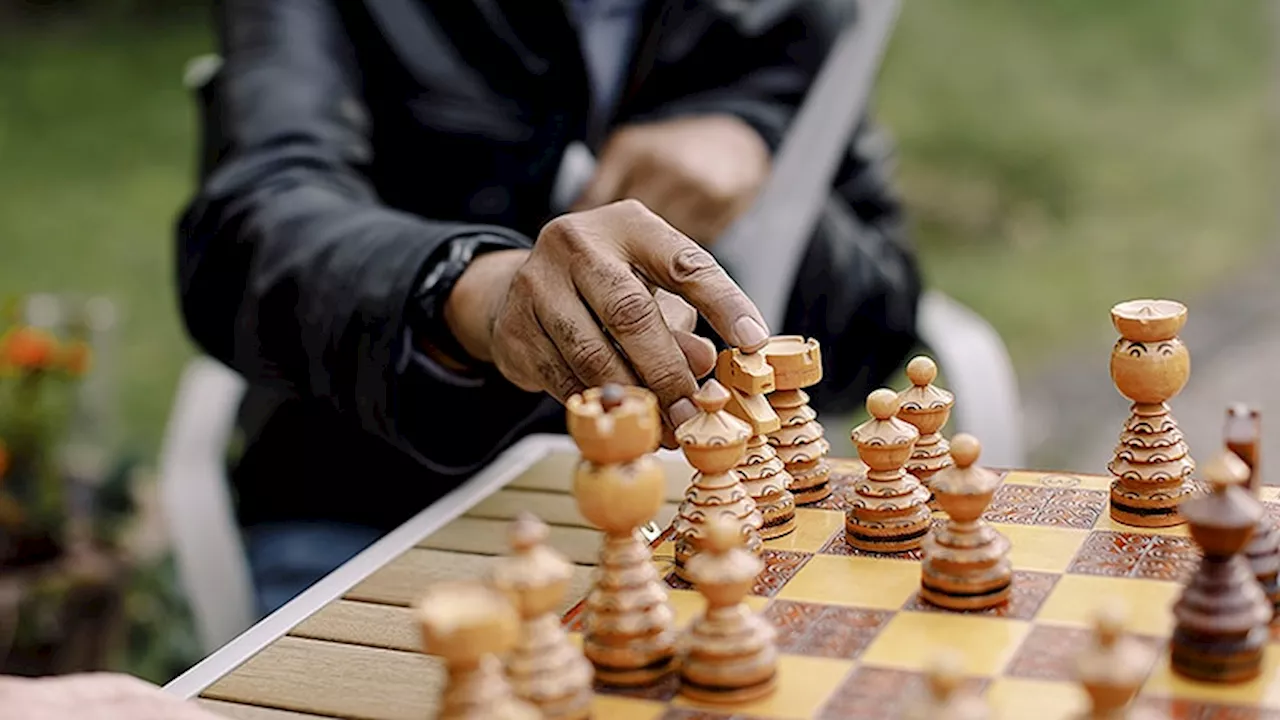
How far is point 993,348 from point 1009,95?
4506 millimetres

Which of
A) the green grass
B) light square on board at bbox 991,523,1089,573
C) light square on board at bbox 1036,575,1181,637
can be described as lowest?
the green grass

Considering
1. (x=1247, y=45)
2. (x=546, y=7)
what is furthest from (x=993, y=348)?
(x=1247, y=45)

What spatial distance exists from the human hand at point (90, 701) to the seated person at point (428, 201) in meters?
0.71

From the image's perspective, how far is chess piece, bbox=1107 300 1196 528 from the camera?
50.8 inches

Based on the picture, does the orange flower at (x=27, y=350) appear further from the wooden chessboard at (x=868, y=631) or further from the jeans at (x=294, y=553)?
the wooden chessboard at (x=868, y=631)

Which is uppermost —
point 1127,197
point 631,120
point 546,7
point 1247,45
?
point 546,7

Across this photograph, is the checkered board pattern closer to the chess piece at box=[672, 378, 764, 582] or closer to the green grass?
the chess piece at box=[672, 378, 764, 582]

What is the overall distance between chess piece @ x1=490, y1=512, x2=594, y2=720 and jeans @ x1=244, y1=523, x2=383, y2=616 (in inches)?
45.2

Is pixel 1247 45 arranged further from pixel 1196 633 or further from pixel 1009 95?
pixel 1196 633

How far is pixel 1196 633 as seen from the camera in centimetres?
100

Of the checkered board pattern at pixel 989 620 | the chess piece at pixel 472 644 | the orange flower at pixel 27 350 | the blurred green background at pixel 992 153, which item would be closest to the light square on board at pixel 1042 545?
the checkered board pattern at pixel 989 620

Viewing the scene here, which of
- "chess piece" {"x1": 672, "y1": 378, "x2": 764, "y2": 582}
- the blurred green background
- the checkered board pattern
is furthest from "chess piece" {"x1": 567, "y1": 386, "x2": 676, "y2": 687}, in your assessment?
the blurred green background

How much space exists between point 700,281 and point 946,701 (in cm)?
54

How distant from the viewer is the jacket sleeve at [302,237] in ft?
5.57
